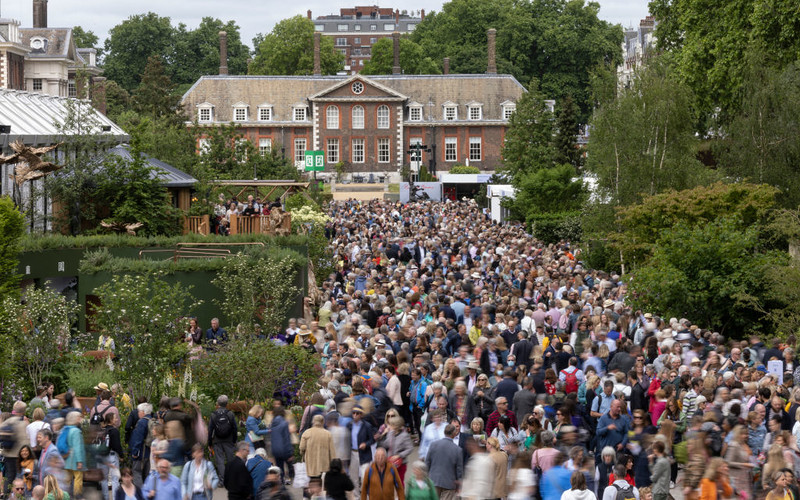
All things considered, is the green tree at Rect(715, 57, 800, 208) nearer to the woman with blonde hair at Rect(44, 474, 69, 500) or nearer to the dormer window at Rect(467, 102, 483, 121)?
the woman with blonde hair at Rect(44, 474, 69, 500)

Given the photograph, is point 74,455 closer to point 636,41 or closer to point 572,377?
point 572,377

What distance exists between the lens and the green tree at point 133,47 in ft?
342

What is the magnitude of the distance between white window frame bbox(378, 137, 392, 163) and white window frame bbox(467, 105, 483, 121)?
6709 mm

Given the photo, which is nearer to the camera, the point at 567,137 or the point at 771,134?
the point at 771,134

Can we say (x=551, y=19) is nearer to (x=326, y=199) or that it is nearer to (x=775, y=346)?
(x=326, y=199)

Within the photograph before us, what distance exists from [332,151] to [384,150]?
13.4 feet

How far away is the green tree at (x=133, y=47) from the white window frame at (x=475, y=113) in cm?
3460

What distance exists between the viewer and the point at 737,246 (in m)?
25.3

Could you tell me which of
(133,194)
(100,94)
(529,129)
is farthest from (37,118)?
(529,129)

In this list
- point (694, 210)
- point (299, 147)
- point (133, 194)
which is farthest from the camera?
point (299, 147)

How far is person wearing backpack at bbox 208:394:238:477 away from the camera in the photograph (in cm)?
1348

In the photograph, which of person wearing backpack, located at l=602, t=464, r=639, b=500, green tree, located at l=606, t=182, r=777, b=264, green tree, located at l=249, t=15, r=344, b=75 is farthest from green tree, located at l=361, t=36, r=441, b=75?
person wearing backpack, located at l=602, t=464, r=639, b=500

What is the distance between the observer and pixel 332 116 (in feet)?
280

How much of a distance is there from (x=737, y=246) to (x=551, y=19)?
77.8 meters
